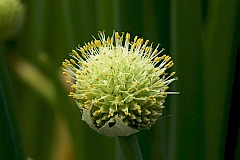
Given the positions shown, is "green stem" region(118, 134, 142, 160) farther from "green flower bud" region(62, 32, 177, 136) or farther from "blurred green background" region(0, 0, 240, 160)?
"blurred green background" region(0, 0, 240, 160)
